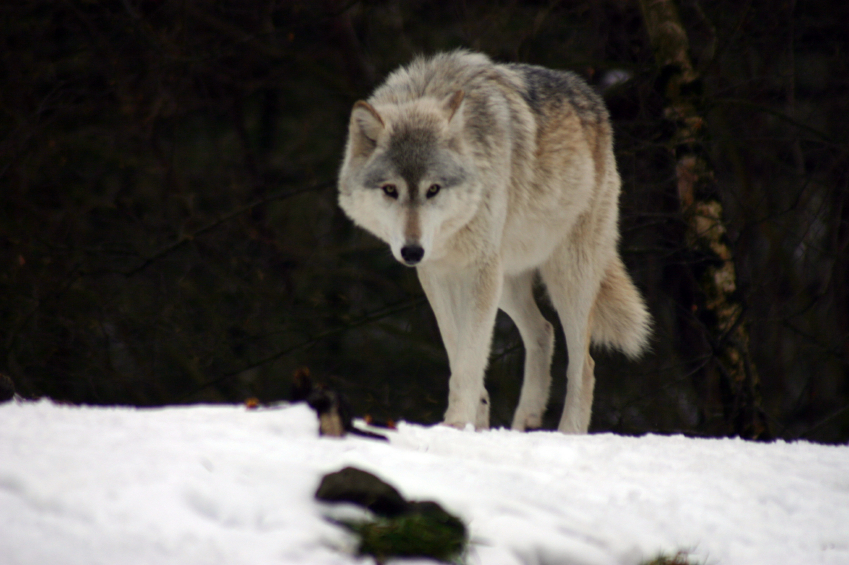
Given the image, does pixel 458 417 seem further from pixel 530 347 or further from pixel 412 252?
pixel 530 347

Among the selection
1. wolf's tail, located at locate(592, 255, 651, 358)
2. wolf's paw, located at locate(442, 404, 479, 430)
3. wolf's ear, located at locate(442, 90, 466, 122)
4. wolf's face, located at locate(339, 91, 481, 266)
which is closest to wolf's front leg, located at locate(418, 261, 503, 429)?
wolf's paw, located at locate(442, 404, 479, 430)

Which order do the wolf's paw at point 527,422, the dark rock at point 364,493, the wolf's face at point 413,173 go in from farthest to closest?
1. the wolf's paw at point 527,422
2. the wolf's face at point 413,173
3. the dark rock at point 364,493

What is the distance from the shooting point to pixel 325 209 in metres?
7.58

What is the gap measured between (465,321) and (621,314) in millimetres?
1542

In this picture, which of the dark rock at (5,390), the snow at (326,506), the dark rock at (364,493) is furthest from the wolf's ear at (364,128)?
the dark rock at (364,493)

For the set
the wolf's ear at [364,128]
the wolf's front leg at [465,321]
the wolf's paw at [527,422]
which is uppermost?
the wolf's ear at [364,128]

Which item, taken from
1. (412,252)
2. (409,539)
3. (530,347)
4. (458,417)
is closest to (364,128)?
(412,252)

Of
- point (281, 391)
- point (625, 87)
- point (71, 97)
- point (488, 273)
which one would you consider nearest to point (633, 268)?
point (625, 87)

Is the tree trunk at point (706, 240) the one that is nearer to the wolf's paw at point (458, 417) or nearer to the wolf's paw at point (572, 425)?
the wolf's paw at point (572, 425)

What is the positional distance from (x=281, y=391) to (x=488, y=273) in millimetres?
3899

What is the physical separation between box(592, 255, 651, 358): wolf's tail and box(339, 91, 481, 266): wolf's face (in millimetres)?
1607

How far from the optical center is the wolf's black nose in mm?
3916

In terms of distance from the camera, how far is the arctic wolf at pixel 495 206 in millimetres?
4195

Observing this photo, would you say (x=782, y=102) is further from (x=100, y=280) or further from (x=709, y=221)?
(x=100, y=280)
